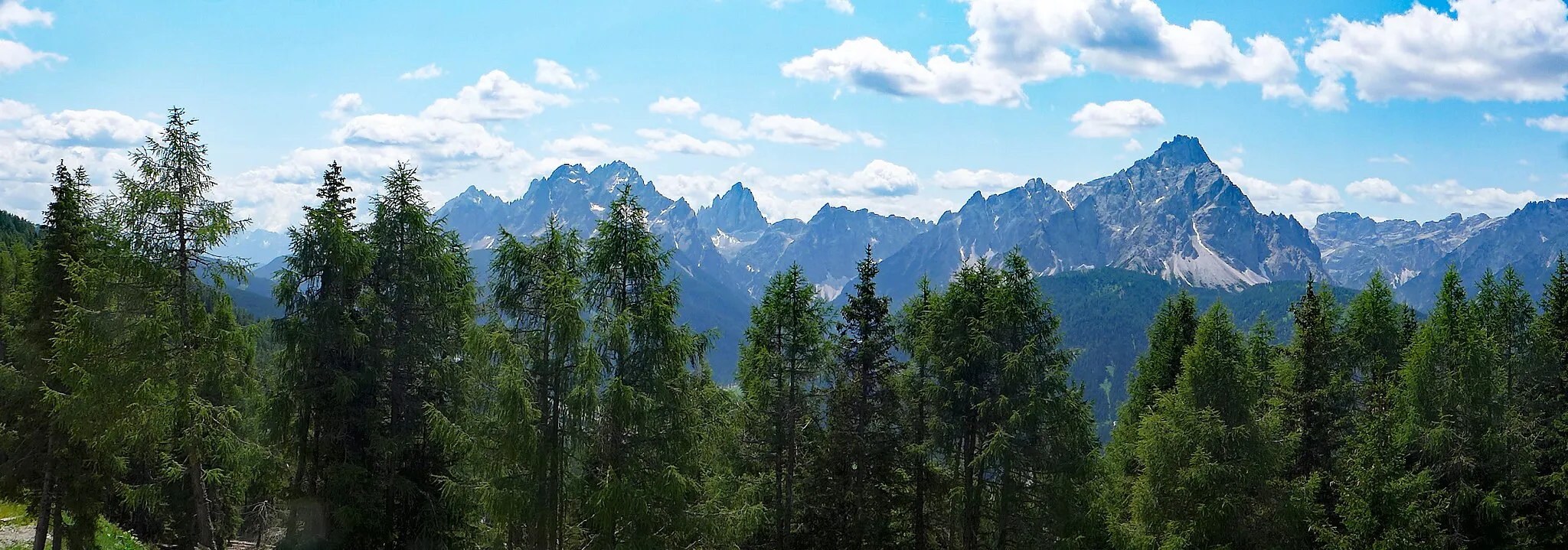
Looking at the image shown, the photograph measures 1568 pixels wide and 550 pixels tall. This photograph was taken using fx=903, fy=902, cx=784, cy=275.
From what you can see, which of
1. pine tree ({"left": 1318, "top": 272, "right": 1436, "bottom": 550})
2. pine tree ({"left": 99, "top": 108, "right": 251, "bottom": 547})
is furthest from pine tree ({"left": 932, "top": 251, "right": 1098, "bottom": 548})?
pine tree ({"left": 99, "top": 108, "right": 251, "bottom": 547})

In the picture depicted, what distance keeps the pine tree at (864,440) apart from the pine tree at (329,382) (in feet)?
41.0

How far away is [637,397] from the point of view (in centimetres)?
1919

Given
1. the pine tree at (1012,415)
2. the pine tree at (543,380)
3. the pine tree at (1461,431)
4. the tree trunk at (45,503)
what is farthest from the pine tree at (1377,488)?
the tree trunk at (45,503)

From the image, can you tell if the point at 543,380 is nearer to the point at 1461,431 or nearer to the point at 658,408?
the point at 658,408

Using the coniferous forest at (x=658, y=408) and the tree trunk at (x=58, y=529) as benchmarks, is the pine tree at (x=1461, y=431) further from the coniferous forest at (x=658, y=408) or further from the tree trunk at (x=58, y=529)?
the tree trunk at (x=58, y=529)

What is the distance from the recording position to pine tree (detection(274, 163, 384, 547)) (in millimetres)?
21312

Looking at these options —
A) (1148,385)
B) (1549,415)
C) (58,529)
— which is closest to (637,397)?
(58,529)

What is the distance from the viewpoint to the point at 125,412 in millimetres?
19906

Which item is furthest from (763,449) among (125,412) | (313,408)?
(125,412)

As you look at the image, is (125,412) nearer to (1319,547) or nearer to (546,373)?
(546,373)

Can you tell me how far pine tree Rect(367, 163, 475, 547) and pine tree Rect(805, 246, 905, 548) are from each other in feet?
34.9

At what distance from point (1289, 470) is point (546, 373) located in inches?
960

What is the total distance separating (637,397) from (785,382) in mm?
8798

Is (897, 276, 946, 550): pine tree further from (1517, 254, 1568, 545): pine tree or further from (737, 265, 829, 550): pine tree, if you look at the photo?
(1517, 254, 1568, 545): pine tree
